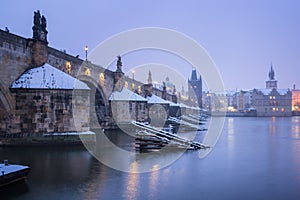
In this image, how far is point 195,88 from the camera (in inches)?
6983

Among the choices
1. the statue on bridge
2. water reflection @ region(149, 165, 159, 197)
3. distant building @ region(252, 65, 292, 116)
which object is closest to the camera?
water reflection @ region(149, 165, 159, 197)

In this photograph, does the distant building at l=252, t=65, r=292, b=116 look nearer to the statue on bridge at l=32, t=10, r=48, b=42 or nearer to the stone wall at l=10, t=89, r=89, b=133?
the statue on bridge at l=32, t=10, r=48, b=42

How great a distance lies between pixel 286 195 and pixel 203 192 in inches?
111

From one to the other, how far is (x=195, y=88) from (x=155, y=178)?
166663mm

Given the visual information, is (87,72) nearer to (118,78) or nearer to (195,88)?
(118,78)

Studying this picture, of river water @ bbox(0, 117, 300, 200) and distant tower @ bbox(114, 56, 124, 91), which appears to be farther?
distant tower @ bbox(114, 56, 124, 91)

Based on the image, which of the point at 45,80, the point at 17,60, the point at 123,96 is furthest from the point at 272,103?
the point at 17,60

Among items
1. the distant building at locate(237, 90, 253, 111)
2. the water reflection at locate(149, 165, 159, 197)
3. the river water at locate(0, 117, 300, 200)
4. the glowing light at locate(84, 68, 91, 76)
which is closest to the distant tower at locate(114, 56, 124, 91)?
the glowing light at locate(84, 68, 91, 76)

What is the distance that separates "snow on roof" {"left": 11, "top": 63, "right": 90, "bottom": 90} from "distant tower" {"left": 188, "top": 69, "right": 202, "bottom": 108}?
491 ft

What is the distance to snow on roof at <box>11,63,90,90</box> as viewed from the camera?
20250 mm

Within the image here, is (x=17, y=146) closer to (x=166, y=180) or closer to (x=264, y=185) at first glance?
(x=166, y=180)

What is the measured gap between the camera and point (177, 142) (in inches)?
870

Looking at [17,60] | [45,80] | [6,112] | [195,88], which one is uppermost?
[195,88]


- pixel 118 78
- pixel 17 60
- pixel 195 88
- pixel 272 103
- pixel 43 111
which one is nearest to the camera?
pixel 43 111
